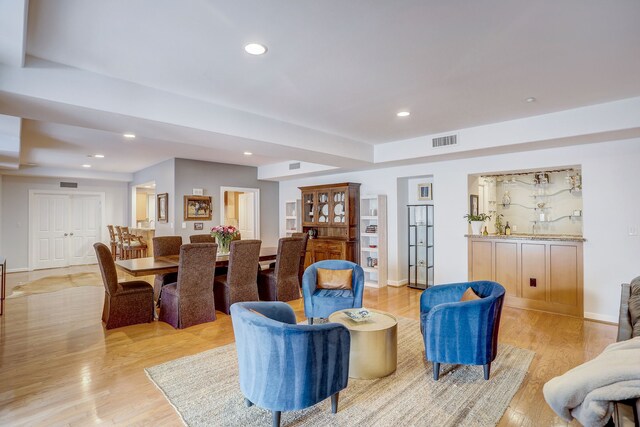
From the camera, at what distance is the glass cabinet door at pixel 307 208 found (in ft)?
23.7

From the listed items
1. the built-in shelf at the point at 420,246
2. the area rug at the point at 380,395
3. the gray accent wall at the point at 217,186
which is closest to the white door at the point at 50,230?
the gray accent wall at the point at 217,186

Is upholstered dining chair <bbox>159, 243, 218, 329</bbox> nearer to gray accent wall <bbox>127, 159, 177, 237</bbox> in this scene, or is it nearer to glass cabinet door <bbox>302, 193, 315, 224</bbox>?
gray accent wall <bbox>127, 159, 177, 237</bbox>

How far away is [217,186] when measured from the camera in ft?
23.7

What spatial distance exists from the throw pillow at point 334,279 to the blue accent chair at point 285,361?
191 cm

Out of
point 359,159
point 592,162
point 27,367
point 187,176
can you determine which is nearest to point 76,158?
point 187,176

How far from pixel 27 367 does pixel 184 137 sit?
258 centimetres

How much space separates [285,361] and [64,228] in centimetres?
944

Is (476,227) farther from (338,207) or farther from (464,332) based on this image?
A: (464,332)

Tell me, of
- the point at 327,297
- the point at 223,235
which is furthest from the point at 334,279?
the point at 223,235

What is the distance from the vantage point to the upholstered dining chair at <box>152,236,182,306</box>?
502 cm

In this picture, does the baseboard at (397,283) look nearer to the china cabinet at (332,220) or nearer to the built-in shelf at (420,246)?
the built-in shelf at (420,246)

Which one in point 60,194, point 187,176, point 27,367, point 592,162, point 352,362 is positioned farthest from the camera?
point 60,194

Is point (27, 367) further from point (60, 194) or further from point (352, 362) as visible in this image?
point (60, 194)

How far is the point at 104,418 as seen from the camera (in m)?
2.24
